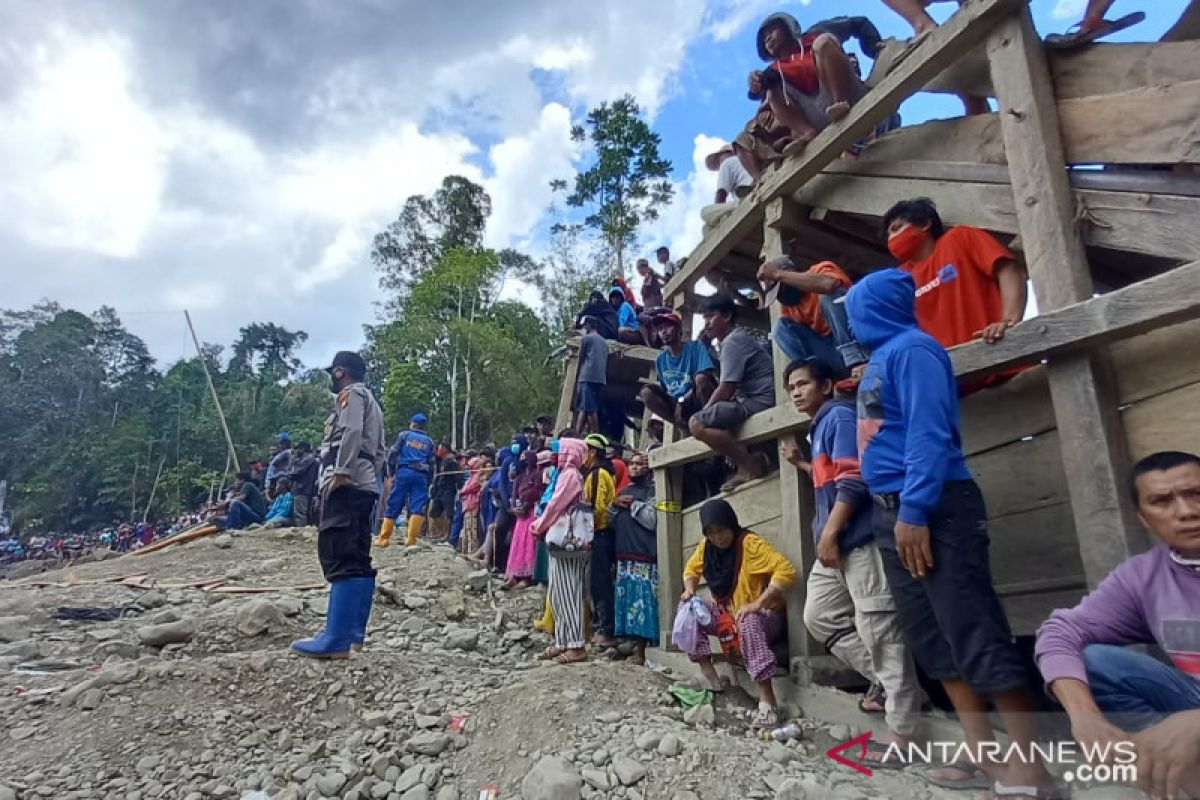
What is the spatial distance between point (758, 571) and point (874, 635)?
3.27 feet

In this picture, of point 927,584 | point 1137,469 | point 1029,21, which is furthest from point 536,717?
point 1029,21

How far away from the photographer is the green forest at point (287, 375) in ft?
77.3

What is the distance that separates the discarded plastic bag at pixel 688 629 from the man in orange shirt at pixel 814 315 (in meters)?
1.60

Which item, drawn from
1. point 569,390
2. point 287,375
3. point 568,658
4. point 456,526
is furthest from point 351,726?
point 287,375

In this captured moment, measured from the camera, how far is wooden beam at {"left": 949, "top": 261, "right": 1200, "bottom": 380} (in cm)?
193

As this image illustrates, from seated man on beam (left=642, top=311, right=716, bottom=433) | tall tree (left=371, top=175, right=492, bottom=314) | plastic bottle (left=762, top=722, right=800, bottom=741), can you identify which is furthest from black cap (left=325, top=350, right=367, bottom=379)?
tall tree (left=371, top=175, right=492, bottom=314)

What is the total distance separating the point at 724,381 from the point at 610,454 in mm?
1986

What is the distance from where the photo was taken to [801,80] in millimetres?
3859

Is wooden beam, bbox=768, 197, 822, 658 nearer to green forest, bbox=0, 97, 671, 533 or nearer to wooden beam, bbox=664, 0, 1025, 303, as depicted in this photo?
wooden beam, bbox=664, 0, 1025, 303

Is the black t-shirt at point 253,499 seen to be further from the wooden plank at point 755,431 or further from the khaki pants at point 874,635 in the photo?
the khaki pants at point 874,635

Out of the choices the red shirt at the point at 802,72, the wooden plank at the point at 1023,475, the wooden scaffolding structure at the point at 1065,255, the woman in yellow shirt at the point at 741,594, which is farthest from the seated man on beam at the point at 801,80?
the woman in yellow shirt at the point at 741,594

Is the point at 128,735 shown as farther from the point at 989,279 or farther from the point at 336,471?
the point at 989,279

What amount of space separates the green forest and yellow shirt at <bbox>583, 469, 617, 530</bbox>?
1632 cm

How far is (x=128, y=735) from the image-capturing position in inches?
126
